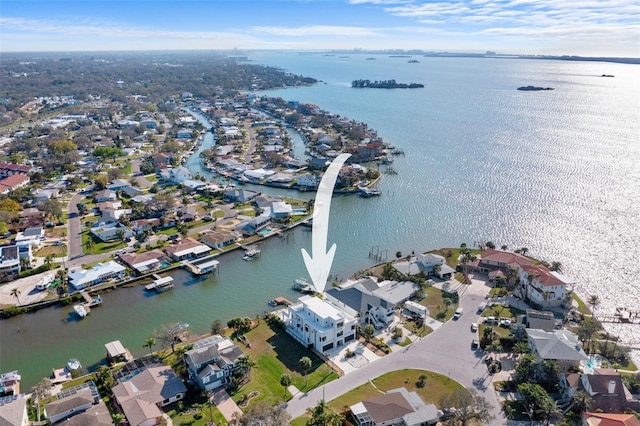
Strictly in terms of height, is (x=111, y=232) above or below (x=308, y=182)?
below

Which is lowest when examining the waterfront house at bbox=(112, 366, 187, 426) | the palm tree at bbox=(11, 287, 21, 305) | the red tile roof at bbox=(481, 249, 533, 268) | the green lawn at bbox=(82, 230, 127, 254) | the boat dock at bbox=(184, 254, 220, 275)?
the palm tree at bbox=(11, 287, 21, 305)

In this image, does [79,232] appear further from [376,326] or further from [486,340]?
[486,340]

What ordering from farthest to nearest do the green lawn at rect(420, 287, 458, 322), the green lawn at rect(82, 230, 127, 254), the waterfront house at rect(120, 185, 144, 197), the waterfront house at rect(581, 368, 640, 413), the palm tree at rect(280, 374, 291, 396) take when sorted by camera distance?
1. the waterfront house at rect(120, 185, 144, 197)
2. the green lawn at rect(82, 230, 127, 254)
3. the green lawn at rect(420, 287, 458, 322)
4. the palm tree at rect(280, 374, 291, 396)
5. the waterfront house at rect(581, 368, 640, 413)

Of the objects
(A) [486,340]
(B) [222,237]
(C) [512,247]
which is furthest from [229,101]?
(A) [486,340]

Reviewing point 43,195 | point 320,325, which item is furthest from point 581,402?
point 43,195

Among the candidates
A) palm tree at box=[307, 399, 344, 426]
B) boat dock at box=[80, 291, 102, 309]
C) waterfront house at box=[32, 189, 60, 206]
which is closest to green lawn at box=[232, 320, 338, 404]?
palm tree at box=[307, 399, 344, 426]

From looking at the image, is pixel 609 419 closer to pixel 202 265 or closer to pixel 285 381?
pixel 285 381

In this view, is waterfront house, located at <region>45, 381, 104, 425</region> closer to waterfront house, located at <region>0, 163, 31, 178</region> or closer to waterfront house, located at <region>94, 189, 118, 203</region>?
waterfront house, located at <region>94, 189, 118, 203</region>

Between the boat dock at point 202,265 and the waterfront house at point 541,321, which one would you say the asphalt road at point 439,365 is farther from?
the boat dock at point 202,265
